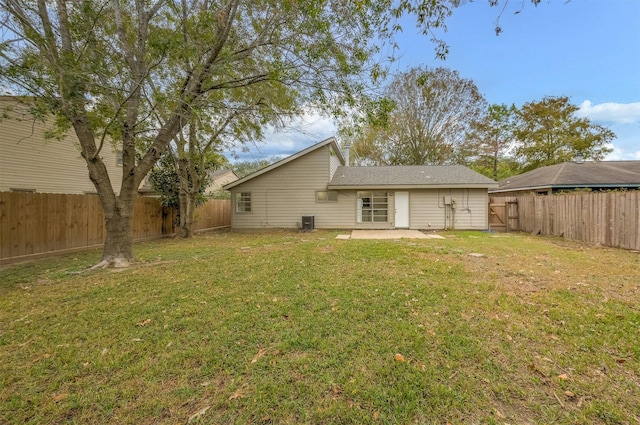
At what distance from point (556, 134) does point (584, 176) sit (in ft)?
38.9

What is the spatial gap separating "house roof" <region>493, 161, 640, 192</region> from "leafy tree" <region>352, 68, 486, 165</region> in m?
6.14

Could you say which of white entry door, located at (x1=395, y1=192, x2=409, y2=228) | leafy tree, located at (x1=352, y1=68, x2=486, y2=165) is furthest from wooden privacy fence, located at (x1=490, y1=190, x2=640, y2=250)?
leafy tree, located at (x1=352, y1=68, x2=486, y2=165)

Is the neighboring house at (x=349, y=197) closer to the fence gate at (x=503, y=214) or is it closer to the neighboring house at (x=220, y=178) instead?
the fence gate at (x=503, y=214)

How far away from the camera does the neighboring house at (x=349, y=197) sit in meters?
13.5

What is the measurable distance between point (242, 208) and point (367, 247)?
8966 millimetres

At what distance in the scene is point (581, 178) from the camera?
14.1m

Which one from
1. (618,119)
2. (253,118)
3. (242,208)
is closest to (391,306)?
(253,118)

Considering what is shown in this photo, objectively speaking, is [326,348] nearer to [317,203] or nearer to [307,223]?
[307,223]

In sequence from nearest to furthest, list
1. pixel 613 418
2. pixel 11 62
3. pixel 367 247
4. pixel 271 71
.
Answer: pixel 613 418 → pixel 11 62 → pixel 271 71 → pixel 367 247

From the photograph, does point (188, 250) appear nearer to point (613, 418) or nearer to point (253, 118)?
point (253, 118)

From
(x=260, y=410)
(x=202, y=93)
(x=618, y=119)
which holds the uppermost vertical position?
(x=618, y=119)

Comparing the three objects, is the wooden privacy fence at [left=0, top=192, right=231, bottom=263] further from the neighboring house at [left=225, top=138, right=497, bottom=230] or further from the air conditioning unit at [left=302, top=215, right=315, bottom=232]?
the air conditioning unit at [left=302, top=215, right=315, bottom=232]

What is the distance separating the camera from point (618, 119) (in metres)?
21.5

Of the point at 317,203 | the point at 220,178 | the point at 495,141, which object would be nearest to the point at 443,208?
the point at 317,203
